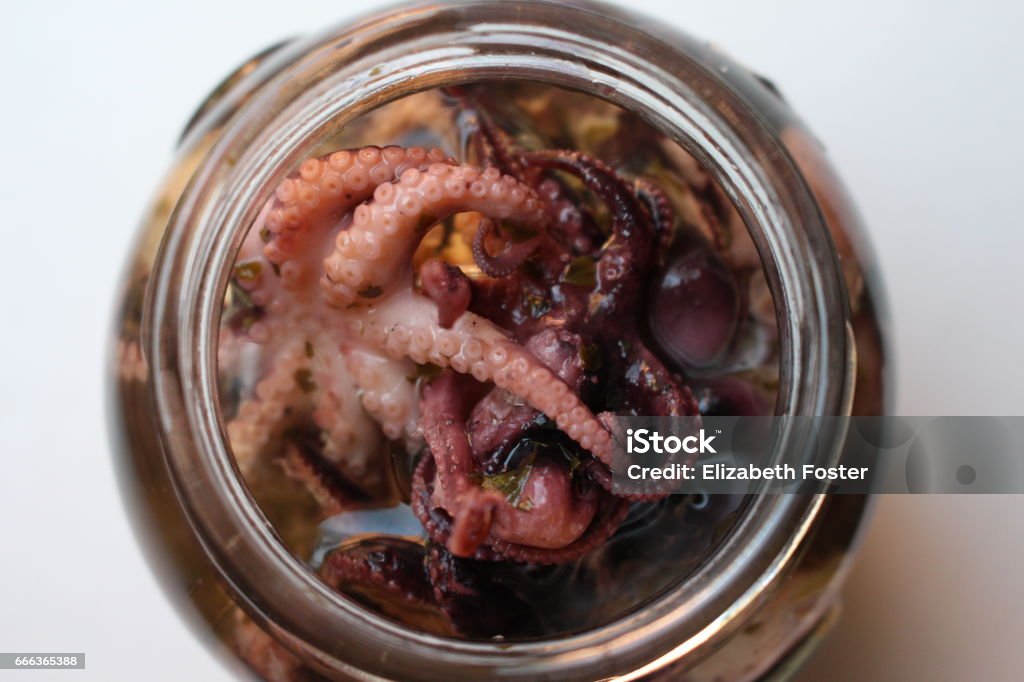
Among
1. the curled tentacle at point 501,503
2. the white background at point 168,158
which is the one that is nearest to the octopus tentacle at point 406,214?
the curled tentacle at point 501,503

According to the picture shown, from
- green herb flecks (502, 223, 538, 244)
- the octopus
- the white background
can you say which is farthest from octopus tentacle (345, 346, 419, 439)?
the white background

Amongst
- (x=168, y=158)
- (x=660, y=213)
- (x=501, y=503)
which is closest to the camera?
(x=501, y=503)

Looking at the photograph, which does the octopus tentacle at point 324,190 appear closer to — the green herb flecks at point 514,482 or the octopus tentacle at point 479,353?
the octopus tentacle at point 479,353

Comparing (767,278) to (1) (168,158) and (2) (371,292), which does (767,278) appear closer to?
(2) (371,292)

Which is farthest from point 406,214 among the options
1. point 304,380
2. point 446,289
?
point 304,380

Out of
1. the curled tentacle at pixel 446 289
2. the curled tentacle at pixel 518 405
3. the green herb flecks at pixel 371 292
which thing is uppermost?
the green herb flecks at pixel 371 292

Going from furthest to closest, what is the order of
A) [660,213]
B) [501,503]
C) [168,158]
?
1. [168,158]
2. [660,213]
3. [501,503]
